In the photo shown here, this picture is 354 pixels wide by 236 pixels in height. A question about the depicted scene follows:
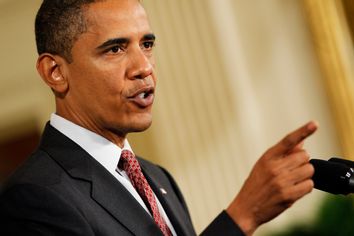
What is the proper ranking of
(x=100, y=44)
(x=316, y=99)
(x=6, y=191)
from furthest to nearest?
(x=316, y=99) → (x=100, y=44) → (x=6, y=191)

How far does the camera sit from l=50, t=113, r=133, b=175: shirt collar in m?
1.82

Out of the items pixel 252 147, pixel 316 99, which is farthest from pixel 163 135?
pixel 316 99

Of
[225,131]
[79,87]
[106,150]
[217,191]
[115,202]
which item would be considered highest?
[79,87]

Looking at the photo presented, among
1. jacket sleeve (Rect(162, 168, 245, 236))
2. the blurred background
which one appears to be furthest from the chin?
the blurred background

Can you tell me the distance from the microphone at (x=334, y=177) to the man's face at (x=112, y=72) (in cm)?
46

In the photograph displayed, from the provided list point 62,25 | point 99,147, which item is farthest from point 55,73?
point 99,147

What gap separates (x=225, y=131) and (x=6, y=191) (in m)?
2.48

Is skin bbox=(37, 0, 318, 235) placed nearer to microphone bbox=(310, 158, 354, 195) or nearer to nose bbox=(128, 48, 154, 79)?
nose bbox=(128, 48, 154, 79)

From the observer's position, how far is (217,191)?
3961mm

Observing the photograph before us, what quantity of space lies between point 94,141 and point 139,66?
23 cm

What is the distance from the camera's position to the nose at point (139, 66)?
1760 mm

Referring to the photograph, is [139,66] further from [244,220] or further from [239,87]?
[239,87]

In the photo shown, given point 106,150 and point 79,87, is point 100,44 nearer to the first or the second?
point 79,87

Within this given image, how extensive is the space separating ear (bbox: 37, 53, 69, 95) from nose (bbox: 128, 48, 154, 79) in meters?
0.19
